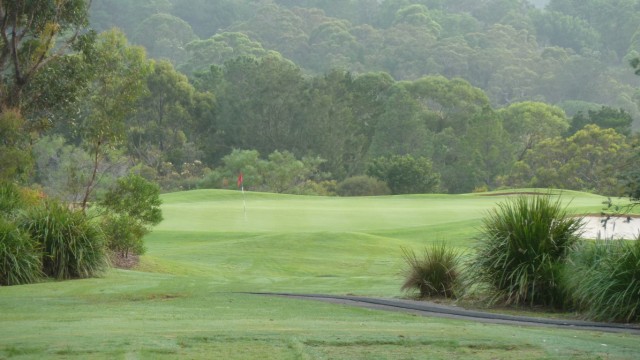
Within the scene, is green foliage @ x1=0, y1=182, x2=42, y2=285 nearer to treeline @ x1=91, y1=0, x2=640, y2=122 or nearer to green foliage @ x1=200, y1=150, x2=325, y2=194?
green foliage @ x1=200, y1=150, x2=325, y2=194

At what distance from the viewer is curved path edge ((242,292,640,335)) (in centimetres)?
1088

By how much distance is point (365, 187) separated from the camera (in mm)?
55531

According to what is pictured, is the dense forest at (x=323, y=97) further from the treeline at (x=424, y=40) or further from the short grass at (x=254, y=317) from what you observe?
the short grass at (x=254, y=317)

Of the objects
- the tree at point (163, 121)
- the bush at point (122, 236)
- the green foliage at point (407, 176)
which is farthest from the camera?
the tree at point (163, 121)

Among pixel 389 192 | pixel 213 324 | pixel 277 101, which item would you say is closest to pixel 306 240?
pixel 213 324

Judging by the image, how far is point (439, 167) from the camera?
71.8 m

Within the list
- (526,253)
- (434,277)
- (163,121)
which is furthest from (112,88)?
(163,121)

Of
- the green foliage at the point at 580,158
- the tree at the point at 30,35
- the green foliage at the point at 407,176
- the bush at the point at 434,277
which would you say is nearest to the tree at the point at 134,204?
the tree at the point at 30,35

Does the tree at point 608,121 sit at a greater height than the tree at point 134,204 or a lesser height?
greater

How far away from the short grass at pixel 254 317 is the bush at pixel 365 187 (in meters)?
29.1

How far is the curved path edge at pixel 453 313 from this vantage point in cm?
1088

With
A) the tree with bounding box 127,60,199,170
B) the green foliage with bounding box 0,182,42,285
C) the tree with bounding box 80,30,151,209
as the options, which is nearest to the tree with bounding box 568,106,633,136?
the tree with bounding box 127,60,199,170

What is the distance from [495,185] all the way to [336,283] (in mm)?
54467

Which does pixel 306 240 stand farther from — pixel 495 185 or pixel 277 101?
pixel 277 101
